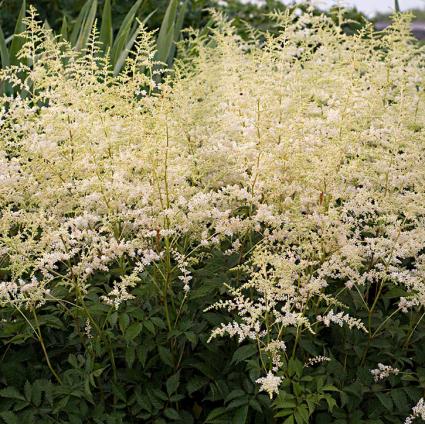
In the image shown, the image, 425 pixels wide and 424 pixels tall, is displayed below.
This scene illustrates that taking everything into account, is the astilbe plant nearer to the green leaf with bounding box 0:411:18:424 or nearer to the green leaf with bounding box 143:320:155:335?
the green leaf with bounding box 143:320:155:335

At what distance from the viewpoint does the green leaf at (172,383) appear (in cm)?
318

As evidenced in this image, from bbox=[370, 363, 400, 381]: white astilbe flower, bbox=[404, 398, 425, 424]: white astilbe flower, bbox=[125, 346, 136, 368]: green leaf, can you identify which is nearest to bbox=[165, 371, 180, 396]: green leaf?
bbox=[125, 346, 136, 368]: green leaf

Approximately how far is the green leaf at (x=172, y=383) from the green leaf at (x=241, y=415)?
313mm

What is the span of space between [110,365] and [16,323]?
416mm

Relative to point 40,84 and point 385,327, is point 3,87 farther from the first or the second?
point 385,327

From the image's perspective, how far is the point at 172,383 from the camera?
10.5 feet

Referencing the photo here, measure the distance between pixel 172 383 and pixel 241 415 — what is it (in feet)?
1.24

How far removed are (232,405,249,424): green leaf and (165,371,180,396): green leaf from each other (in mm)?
313

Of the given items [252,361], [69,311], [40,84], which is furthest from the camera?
[40,84]

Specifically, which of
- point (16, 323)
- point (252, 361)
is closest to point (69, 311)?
point (16, 323)

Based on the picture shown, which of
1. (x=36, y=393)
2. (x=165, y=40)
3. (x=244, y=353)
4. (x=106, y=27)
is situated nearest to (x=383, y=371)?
(x=244, y=353)

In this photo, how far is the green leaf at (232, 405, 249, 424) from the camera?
290 centimetres

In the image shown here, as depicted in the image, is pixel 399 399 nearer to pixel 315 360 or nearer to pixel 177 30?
pixel 315 360

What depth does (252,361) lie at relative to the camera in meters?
2.98
